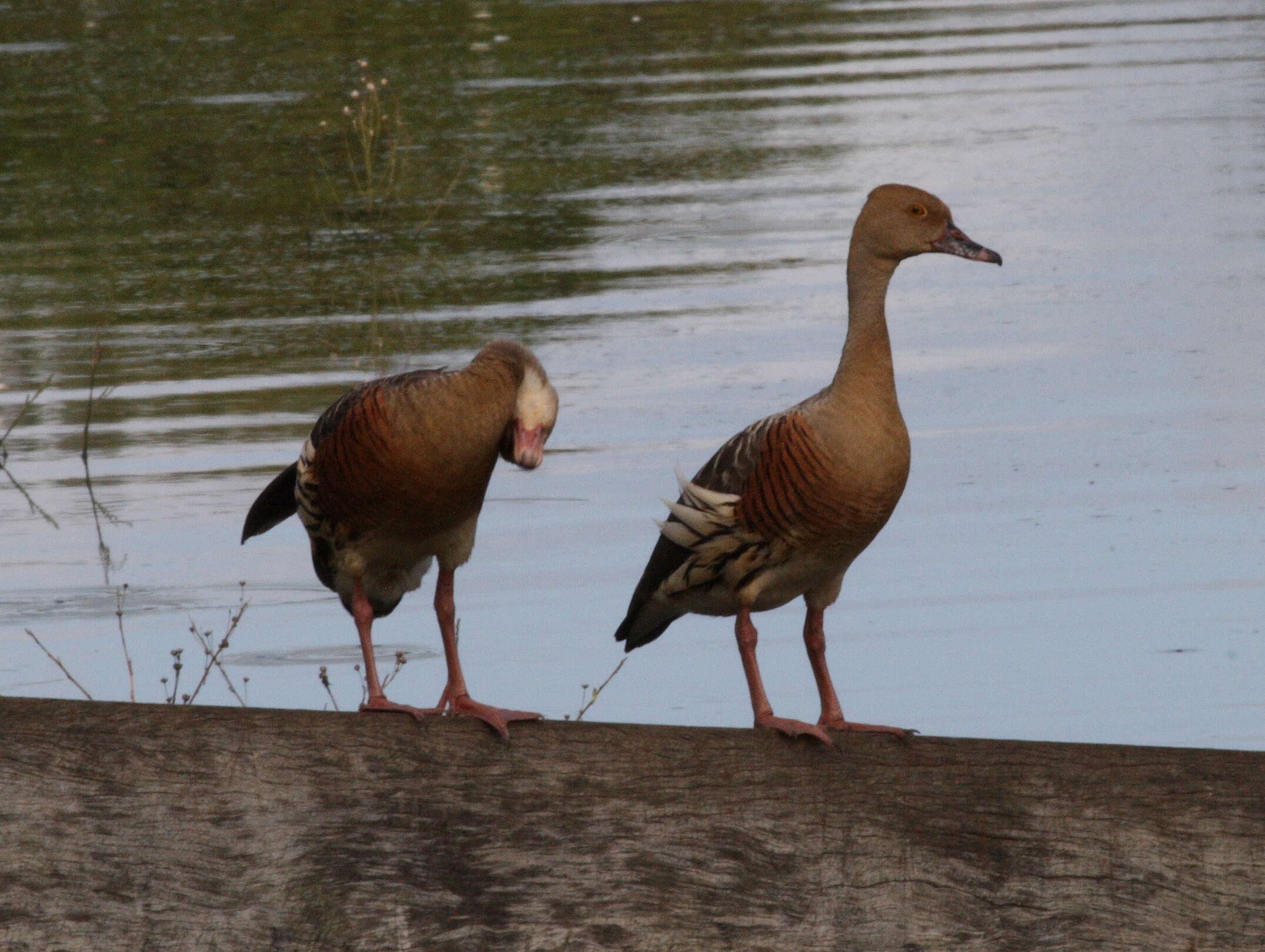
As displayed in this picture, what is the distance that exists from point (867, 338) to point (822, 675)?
2.04ft

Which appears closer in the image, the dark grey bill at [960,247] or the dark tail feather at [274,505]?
the dark grey bill at [960,247]

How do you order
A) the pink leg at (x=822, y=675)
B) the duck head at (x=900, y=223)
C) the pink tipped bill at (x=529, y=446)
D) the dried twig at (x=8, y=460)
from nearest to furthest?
the pink tipped bill at (x=529, y=446), the pink leg at (x=822, y=675), the duck head at (x=900, y=223), the dried twig at (x=8, y=460)

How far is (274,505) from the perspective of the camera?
4164 mm

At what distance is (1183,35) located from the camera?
672 inches

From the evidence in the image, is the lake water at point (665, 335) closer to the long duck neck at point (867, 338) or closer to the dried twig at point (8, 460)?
the dried twig at point (8, 460)

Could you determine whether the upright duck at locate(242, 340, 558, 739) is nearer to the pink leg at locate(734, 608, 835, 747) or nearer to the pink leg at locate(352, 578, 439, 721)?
the pink leg at locate(352, 578, 439, 721)

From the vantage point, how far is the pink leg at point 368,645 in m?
3.47

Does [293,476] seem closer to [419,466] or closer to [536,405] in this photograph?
[419,466]

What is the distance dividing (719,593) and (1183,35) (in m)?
14.6

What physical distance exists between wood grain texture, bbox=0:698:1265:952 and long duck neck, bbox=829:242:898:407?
1.12 m

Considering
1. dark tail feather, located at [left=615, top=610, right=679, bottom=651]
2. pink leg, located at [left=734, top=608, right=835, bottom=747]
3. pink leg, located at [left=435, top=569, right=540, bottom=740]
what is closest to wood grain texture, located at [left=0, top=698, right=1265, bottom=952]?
pink leg, located at [left=435, top=569, right=540, bottom=740]

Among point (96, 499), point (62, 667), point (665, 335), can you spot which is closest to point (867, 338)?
point (62, 667)

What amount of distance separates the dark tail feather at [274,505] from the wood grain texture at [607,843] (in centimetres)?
156

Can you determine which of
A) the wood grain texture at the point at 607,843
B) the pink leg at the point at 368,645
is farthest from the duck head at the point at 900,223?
the wood grain texture at the point at 607,843
